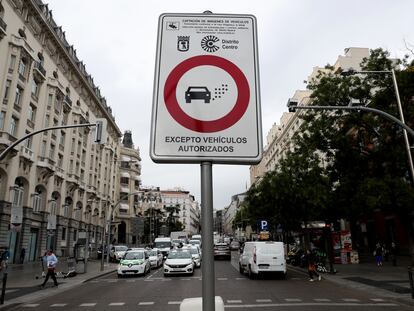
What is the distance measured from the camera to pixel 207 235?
210 cm

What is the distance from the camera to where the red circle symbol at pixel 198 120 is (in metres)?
2.20

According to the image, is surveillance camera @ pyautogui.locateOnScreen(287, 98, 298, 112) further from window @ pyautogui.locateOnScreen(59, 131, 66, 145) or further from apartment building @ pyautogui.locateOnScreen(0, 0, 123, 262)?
window @ pyautogui.locateOnScreen(59, 131, 66, 145)

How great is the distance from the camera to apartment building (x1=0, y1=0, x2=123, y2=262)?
31.9 metres

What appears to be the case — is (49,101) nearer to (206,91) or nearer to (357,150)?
(357,150)

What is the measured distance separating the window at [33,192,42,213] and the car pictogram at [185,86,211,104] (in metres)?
39.3

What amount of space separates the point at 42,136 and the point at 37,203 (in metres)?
7.28

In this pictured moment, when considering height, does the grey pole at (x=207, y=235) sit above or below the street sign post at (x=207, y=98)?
below

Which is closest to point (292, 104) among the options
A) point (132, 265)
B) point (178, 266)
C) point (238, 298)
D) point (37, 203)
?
point (238, 298)

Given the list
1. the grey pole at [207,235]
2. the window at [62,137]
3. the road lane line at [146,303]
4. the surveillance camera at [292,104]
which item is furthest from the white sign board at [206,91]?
the window at [62,137]

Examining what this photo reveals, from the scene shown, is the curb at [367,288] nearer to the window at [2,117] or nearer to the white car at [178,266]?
the white car at [178,266]

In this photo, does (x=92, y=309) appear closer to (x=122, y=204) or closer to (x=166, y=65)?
(x=166, y=65)

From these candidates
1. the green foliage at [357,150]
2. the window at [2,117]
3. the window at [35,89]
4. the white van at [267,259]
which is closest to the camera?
the white van at [267,259]

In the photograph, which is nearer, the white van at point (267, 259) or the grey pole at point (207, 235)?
the grey pole at point (207, 235)

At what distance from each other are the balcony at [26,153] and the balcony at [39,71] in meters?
8.05
